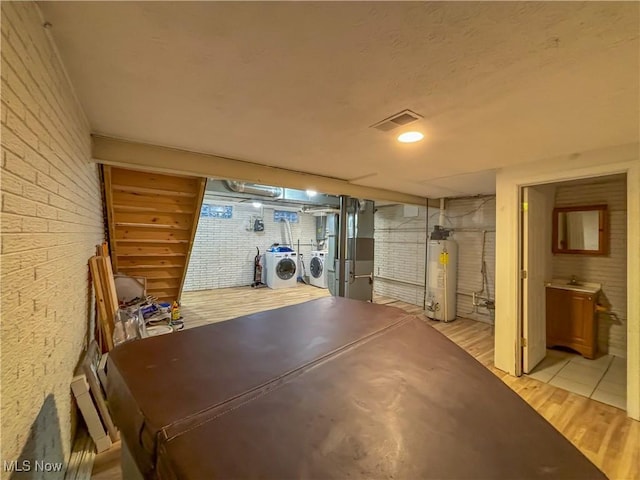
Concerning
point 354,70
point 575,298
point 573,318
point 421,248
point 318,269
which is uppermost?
point 354,70

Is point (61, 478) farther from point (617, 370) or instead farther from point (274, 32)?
point (617, 370)

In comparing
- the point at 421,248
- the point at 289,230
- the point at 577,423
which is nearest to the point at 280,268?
the point at 289,230

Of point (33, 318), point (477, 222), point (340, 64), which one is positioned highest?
point (340, 64)

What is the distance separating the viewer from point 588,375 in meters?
2.77

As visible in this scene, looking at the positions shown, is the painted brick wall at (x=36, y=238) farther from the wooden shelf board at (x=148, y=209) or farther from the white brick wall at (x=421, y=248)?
the white brick wall at (x=421, y=248)

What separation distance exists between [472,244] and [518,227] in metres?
2.15

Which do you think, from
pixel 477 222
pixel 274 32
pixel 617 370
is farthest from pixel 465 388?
pixel 477 222

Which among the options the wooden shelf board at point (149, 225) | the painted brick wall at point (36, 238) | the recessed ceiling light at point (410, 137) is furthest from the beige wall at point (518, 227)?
the wooden shelf board at point (149, 225)

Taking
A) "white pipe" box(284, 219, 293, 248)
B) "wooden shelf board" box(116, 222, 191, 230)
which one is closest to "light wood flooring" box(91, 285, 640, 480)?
"wooden shelf board" box(116, 222, 191, 230)

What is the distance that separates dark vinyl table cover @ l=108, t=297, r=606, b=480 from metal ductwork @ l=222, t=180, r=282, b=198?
3.57 meters

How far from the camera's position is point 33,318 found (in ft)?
3.22

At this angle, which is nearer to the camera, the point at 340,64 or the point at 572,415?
the point at 340,64

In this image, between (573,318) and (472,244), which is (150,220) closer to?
(472,244)

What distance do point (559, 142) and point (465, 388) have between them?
2.24 metres
